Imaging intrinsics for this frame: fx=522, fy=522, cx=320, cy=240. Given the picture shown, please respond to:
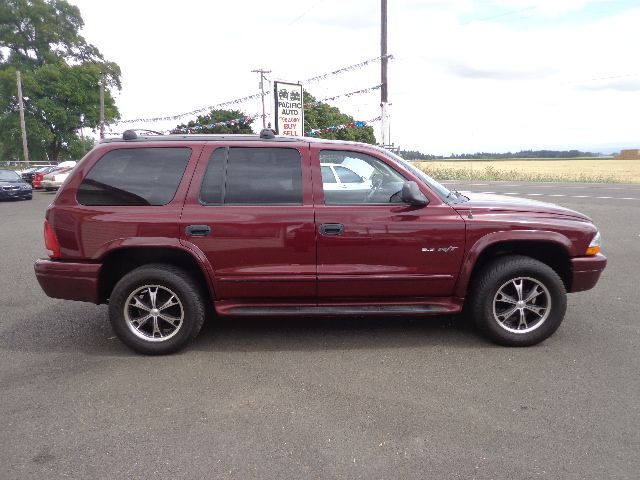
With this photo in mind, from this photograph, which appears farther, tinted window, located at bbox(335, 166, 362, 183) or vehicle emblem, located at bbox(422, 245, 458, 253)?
tinted window, located at bbox(335, 166, 362, 183)

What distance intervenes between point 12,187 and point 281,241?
22139 mm

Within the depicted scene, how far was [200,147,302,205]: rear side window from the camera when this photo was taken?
4281 mm

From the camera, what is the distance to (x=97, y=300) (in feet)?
14.4

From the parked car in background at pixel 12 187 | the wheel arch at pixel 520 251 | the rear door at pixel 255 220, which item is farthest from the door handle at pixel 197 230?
the parked car in background at pixel 12 187

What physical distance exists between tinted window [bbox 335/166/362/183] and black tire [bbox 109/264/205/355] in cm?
153

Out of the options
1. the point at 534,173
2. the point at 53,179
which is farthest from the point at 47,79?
the point at 534,173

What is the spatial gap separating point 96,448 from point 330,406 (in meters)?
1.41

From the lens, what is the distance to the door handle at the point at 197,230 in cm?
417

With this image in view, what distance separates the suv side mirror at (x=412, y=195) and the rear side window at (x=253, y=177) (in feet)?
2.79

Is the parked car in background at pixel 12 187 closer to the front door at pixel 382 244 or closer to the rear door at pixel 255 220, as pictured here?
the rear door at pixel 255 220

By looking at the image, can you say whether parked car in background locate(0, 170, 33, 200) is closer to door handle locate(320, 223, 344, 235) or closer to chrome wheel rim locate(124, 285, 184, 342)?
chrome wheel rim locate(124, 285, 184, 342)

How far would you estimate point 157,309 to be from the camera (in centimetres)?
431

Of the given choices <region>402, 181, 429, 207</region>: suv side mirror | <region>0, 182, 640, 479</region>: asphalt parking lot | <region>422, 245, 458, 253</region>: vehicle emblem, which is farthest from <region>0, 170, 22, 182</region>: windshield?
<region>422, 245, 458, 253</region>: vehicle emblem

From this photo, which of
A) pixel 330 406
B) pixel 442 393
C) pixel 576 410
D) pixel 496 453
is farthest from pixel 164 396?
pixel 576 410
